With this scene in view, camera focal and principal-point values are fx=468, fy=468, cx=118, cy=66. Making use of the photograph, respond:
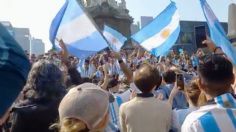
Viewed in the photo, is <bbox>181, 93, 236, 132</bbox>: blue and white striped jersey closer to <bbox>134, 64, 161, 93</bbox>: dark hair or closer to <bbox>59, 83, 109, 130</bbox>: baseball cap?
<bbox>59, 83, 109, 130</bbox>: baseball cap

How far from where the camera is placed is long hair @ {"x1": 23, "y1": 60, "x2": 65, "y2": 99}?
12.0 ft

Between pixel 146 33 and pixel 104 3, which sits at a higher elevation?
pixel 104 3

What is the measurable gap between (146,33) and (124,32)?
39164 mm

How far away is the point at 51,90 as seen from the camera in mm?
3654

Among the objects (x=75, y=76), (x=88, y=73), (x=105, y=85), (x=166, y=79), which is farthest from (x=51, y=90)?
(x=88, y=73)

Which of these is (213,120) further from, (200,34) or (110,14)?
(110,14)

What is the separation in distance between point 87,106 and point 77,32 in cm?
658

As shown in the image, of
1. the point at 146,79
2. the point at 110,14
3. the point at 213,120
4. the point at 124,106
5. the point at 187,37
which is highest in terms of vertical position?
the point at 110,14

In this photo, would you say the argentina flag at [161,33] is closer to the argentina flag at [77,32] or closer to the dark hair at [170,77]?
the argentina flag at [77,32]

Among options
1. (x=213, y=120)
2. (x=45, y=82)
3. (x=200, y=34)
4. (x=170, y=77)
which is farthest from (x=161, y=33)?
(x=213, y=120)

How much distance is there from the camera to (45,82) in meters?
3.67

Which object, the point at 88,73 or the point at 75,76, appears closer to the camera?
the point at 75,76

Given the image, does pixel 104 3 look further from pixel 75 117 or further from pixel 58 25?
pixel 75 117

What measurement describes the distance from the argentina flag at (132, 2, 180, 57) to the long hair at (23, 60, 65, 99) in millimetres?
7014
